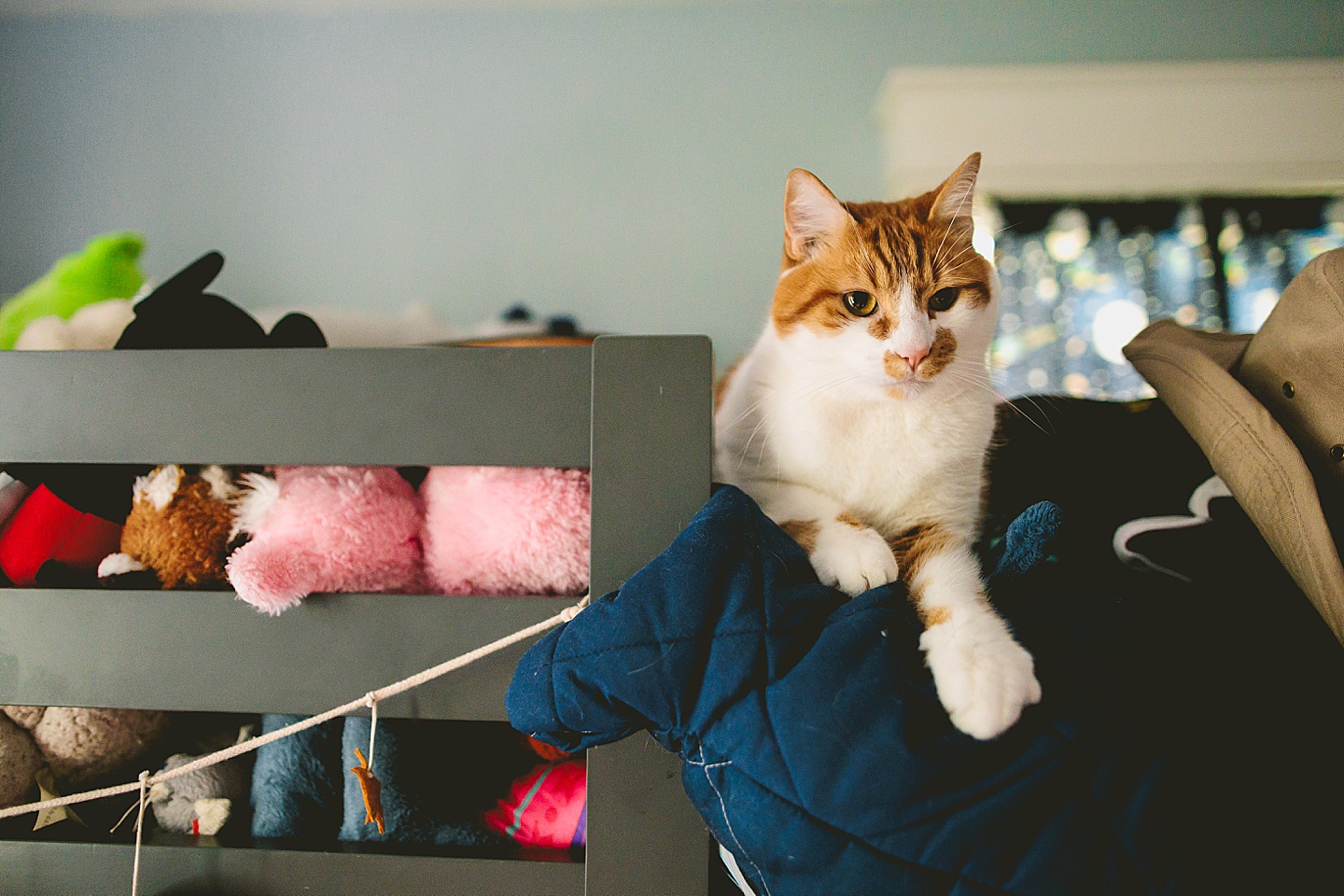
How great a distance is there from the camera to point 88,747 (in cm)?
71

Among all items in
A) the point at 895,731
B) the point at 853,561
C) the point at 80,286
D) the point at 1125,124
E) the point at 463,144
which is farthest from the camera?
the point at 463,144

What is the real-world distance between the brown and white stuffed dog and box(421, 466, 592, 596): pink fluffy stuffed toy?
0.68ft

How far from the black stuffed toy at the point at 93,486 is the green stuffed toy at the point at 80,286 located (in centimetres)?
44

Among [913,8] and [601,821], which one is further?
[913,8]

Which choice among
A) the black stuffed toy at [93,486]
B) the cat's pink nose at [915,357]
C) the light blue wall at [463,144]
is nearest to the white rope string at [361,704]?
the black stuffed toy at [93,486]

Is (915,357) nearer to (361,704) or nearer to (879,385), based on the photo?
(879,385)

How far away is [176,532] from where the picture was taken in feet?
2.20

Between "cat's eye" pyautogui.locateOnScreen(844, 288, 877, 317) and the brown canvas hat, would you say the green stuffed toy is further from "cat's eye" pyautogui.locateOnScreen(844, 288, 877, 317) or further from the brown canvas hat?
the brown canvas hat

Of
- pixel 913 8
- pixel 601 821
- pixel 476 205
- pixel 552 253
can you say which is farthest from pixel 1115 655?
pixel 913 8

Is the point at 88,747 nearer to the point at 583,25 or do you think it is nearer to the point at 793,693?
the point at 793,693

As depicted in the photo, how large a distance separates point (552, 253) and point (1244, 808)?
199 centimetres

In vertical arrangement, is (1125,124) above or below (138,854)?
above

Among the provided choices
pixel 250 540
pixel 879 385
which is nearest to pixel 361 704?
pixel 250 540

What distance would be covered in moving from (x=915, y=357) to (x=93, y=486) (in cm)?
82
